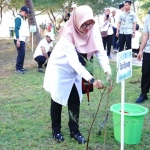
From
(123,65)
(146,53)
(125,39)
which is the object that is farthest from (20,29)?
(123,65)

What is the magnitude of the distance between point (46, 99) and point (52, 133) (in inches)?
52.0

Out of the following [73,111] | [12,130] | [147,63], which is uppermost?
[147,63]

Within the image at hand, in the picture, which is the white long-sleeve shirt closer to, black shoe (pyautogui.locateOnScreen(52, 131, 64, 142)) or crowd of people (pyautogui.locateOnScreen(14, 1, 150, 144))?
crowd of people (pyautogui.locateOnScreen(14, 1, 150, 144))

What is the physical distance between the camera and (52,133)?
9.71 feet

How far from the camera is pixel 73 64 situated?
228 centimetres

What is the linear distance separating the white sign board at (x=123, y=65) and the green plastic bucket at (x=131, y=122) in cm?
54

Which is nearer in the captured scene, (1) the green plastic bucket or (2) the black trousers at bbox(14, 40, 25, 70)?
(1) the green plastic bucket

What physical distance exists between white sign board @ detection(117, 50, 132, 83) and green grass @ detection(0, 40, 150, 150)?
27 centimetres

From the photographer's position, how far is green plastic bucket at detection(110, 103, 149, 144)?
8.41 ft

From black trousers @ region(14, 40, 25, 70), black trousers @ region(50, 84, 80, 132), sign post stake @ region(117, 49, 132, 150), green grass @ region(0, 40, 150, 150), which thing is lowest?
green grass @ region(0, 40, 150, 150)

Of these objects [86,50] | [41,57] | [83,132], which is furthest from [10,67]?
[86,50]

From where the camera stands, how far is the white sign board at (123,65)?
2.03m

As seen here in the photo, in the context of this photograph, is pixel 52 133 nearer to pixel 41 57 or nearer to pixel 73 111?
pixel 73 111

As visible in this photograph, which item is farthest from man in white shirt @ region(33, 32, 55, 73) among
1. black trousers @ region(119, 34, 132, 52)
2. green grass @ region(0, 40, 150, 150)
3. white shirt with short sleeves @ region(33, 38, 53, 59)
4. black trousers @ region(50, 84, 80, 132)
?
black trousers @ region(50, 84, 80, 132)
